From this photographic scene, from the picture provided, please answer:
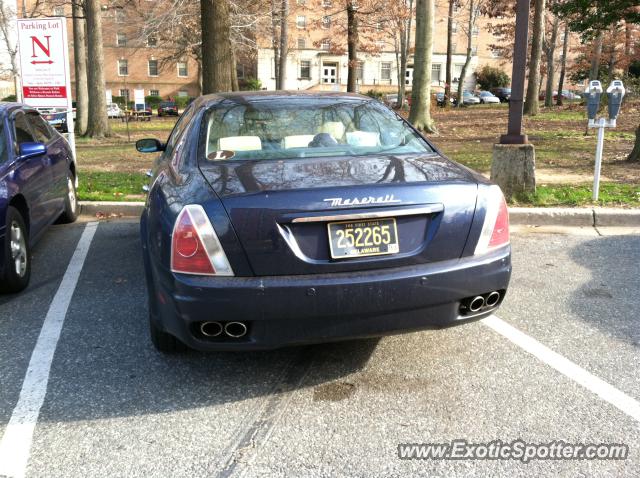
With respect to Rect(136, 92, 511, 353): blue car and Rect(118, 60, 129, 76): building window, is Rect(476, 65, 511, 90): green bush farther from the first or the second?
Rect(136, 92, 511, 353): blue car

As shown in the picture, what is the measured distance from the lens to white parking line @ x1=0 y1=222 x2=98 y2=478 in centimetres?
279

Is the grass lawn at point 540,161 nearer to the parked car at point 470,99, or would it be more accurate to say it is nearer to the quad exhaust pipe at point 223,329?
the quad exhaust pipe at point 223,329

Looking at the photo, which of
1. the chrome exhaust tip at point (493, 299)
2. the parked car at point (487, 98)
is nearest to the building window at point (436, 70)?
the parked car at point (487, 98)

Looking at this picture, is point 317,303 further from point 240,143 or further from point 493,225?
point 240,143

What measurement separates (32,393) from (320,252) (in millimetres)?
1764

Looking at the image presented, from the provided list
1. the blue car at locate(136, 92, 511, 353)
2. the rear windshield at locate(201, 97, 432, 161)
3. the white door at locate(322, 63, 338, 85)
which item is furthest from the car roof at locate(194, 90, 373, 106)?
the white door at locate(322, 63, 338, 85)

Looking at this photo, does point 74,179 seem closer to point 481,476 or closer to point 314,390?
point 314,390

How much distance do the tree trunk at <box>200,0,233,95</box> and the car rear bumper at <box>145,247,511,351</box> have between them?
8.70 meters

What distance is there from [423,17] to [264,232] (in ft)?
47.5

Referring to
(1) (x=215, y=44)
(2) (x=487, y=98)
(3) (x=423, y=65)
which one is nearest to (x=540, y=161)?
(3) (x=423, y=65)

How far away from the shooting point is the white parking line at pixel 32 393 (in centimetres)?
279

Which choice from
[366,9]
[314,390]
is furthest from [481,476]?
[366,9]

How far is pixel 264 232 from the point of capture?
2967mm

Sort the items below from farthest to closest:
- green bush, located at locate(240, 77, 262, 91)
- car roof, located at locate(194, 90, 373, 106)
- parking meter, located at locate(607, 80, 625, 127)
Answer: green bush, located at locate(240, 77, 262, 91), parking meter, located at locate(607, 80, 625, 127), car roof, located at locate(194, 90, 373, 106)
